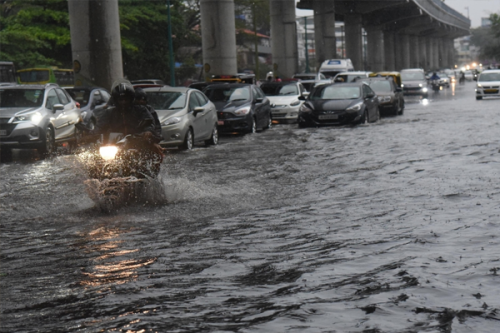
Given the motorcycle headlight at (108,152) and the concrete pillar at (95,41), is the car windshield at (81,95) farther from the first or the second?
the motorcycle headlight at (108,152)

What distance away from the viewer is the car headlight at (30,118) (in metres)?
18.9

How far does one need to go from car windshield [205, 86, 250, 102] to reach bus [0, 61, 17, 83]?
50.5 ft

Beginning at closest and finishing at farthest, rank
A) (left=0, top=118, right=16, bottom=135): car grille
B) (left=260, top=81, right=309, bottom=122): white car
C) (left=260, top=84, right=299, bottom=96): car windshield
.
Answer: (left=0, top=118, right=16, bottom=135): car grille
(left=260, top=81, right=309, bottom=122): white car
(left=260, top=84, right=299, bottom=96): car windshield

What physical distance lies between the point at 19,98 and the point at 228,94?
7.24m

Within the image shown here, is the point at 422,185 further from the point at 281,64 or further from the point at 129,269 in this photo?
the point at 281,64

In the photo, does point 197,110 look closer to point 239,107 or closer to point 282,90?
point 239,107

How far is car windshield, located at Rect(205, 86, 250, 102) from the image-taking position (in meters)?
25.6

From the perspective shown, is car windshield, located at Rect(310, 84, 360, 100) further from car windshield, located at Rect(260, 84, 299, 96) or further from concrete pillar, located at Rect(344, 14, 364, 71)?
concrete pillar, located at Rect(344, 14, 364, 71)

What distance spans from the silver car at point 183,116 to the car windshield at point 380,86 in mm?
13271

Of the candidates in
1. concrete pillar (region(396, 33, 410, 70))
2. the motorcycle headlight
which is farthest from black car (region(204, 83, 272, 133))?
concrete pillar (region(396, 33, 410, 70))

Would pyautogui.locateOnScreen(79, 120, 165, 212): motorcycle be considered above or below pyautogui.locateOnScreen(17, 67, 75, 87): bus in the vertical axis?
below

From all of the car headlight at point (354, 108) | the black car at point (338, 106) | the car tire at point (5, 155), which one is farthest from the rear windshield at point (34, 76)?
the car tire at point (5, 155)

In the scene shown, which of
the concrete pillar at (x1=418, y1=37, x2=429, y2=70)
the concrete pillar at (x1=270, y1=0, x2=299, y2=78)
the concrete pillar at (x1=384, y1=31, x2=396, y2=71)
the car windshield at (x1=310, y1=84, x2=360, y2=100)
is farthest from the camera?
the concrete pillar at (x1=418, y1=37, x2=429, y2=70)

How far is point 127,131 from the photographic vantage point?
10516 mm
